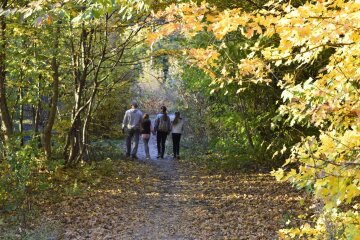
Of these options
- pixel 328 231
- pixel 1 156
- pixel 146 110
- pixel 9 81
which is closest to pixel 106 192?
pixel 1 156

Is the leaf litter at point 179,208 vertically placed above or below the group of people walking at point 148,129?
below

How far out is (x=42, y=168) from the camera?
8.67 meters

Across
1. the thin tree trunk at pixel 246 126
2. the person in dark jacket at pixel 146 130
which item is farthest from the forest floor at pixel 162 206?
the person in dark jacket at pixel 146 130

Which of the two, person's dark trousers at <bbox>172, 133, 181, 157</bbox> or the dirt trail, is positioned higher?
person's dark trousers at <bbox>172, 133, 181, 157</bbox>

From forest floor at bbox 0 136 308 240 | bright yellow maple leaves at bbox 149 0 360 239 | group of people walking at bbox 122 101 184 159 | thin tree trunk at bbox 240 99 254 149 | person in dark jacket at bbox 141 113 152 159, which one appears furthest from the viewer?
person in dark jacket at bbox 141 113 152 159

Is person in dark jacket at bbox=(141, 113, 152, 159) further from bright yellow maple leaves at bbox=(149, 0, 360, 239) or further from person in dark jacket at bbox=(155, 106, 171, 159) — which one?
bright yellow maple leaves at bbox=(149, 0, 360, 239)

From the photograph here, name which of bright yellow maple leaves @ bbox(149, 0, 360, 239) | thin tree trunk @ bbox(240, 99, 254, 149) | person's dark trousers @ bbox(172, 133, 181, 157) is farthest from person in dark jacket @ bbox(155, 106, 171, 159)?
bright yellow maple leaves @ bbox(149, 0, 360, 239)

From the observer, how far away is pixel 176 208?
24.4 feet

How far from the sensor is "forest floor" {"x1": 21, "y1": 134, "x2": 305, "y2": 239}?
6152 mm

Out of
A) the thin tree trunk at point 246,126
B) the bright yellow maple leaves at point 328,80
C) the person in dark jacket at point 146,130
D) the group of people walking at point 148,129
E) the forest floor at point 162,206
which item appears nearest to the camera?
the bright yellow maple leaves at point 328,80

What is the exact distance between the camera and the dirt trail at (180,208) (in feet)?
20.2

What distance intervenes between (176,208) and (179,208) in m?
0.05

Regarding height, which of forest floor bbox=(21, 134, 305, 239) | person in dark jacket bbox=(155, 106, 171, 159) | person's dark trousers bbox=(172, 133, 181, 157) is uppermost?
person in dark jacket bbox=(155, 106, 171, 159)

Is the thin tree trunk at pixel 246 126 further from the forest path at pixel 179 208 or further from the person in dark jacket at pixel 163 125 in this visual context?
the person in dark jacket at pixel 163 125
